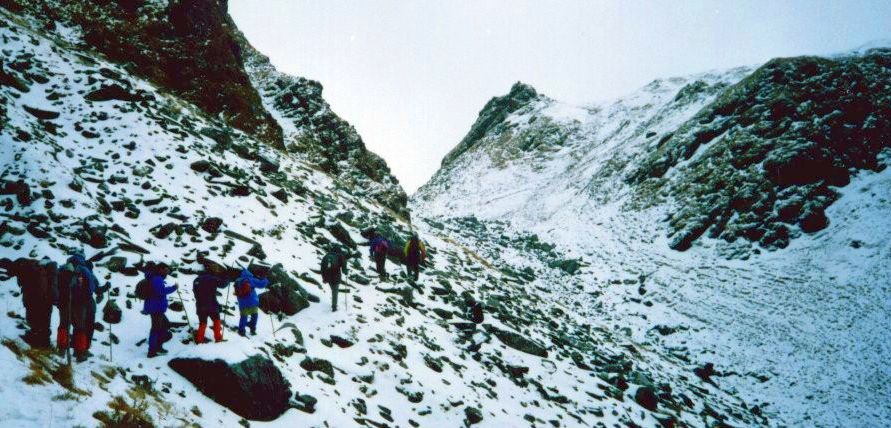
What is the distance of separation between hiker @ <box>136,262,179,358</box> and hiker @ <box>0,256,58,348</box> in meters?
1.28

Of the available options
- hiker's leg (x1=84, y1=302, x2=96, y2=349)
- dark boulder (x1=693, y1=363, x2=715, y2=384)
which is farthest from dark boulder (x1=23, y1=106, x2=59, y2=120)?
dark boulder (x1=693, y1=363, x2=715, y2=384)

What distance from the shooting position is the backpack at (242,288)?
956 cm

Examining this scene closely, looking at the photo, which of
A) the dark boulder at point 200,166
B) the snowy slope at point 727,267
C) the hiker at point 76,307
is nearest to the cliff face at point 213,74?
the dark boulder at point 200,166

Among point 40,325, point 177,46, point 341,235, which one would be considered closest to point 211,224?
point 341,235

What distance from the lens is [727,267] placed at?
2806 centimetres

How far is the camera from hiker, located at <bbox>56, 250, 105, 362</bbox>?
7020mm

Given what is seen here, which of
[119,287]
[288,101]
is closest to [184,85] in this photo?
[288,101]

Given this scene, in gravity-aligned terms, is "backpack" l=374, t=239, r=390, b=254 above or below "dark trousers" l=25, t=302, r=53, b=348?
above

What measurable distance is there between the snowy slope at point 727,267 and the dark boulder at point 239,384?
60.4ft

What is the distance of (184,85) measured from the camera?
86.8 ft

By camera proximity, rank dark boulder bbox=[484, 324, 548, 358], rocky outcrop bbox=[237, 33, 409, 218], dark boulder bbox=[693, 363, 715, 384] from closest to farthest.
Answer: dark boulder bbox=[484, 324, 548, 358] → dark boulder bbox=[693, 363, 715, 384] → rocky outcrop bbox=[237, 33, 409, 218]

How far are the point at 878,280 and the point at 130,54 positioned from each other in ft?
138

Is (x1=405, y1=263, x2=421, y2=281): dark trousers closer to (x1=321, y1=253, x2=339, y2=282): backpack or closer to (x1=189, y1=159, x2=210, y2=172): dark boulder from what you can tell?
(x1=321, y1=253, x2=339, y2=282): backpack

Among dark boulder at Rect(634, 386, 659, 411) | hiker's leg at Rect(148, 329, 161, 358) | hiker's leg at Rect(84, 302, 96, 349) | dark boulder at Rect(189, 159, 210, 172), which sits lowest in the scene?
dark boulder at Rect(634, 386, 659, 411)
